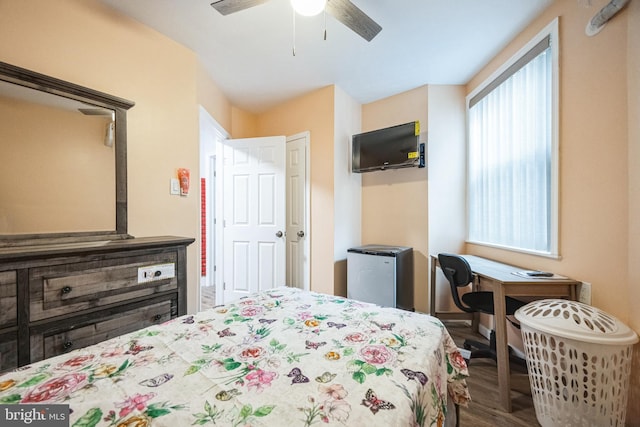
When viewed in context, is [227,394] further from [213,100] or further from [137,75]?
[213,100]

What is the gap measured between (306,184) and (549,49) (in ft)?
7.60

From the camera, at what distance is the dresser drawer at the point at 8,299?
0.97m

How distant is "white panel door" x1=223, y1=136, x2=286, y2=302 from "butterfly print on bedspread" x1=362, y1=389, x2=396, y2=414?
2381 millimetres

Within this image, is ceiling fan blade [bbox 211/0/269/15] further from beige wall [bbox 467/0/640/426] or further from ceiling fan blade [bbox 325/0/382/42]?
beige wall [bbox 467/0/640/426]

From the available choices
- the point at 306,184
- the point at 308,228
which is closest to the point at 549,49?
the point at 306,184

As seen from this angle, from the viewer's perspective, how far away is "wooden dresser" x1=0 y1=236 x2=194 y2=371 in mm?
1002

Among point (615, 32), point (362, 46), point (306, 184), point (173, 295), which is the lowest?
point (173, 295)

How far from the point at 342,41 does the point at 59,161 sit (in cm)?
212

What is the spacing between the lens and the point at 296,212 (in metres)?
3.14

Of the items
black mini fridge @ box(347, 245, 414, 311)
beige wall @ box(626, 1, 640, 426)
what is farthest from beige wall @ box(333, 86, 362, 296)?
beige wall @ box(626, 1, 640, 426)

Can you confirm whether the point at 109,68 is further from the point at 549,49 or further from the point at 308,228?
the point at 549,49

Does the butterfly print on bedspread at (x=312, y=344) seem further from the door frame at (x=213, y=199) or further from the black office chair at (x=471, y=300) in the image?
the door frame at (x=213, y=199)

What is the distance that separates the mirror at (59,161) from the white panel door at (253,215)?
4.87ft

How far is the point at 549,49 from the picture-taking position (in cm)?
175
